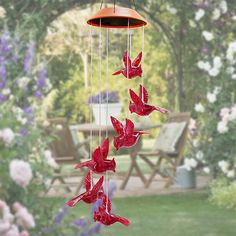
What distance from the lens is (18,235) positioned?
2988mm

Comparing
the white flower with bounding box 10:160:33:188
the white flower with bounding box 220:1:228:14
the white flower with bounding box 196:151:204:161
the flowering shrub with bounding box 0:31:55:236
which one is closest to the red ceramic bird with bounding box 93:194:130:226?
the flowering shrub with bounding box 0:31:55:236

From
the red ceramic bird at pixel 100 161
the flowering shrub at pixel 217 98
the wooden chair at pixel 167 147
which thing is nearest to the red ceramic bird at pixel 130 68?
the red ceramic bird at pixel 100 161

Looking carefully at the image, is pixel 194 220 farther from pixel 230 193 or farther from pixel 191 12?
pixel 191 12

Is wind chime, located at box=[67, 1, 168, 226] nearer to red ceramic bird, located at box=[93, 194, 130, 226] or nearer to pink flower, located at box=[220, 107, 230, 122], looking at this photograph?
red ceramic bird, located at box=[93, 194, 130, 226]

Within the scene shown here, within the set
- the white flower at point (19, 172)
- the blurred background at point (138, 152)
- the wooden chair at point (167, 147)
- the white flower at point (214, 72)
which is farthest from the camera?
the wooden chair at point (167, 147)

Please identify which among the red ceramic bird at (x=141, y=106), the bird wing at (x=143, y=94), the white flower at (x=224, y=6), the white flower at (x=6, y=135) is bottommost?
the white flower at (x=6, y=135)

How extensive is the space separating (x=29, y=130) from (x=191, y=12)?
4104 mm

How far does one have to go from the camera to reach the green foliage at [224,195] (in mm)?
6684

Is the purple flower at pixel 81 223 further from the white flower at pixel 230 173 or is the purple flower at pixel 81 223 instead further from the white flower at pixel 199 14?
the white flower at pixel 199 14

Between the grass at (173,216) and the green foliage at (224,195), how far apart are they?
0.09 m

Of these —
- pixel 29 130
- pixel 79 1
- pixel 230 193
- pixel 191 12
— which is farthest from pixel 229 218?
pixel 79 1

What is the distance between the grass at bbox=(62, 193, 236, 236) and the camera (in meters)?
5.45

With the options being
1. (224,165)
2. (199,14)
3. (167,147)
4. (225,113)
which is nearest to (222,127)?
(225,113)

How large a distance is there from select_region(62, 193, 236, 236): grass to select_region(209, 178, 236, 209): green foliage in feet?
0.31
